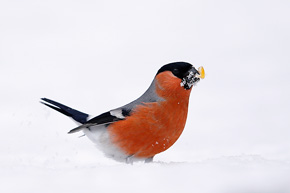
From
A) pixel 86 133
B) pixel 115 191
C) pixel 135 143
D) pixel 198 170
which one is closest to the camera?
pixel 115 191

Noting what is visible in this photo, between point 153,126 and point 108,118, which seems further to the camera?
point 108,118

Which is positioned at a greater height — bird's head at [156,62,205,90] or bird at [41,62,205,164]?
bird's head at [156,62,205,90]

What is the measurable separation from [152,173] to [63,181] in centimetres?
69

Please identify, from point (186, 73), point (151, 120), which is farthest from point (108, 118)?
point (186, 73)

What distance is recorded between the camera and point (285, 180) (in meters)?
3.74

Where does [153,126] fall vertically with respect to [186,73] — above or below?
below

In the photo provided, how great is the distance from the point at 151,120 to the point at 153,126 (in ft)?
0.19

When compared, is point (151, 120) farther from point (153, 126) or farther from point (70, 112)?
point (70, 112)

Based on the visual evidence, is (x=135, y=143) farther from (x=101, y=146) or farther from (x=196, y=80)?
(x=196, y=80)

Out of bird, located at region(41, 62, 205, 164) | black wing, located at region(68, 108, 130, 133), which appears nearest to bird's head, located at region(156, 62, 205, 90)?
bird, located at region(41, 62, 205, 164)

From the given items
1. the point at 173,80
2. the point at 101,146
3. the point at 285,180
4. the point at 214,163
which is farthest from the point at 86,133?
the point at 285,180

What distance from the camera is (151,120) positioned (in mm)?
4367

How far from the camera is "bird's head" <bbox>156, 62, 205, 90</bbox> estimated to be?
4.43 meters

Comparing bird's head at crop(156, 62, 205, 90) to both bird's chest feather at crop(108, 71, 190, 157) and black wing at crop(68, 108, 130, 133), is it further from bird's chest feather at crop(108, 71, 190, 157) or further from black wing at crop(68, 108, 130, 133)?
black wing at crop(68, 108, 130, 133)
